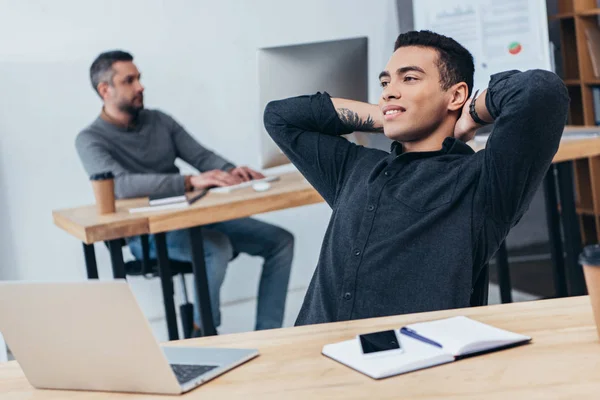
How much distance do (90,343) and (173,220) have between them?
5.42ft

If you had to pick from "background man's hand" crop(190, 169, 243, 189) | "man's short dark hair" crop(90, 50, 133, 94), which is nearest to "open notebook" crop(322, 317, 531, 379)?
"background man's hand" crop(190, 169, 243, 189)

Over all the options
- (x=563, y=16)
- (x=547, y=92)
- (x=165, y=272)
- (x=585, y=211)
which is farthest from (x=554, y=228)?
(x=547, y=92)

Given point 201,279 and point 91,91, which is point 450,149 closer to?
point 201,279

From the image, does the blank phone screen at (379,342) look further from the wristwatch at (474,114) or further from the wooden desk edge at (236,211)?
the wooden desk edge at (236,211)

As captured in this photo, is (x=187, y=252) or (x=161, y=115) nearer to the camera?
(x=187, y=252)

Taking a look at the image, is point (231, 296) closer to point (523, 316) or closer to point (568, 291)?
point (568, 291)

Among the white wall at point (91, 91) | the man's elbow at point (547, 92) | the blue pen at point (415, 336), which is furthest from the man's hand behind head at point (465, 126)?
the white wall at point (91, 91)

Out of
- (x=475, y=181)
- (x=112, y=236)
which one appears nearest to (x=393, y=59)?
(x=475, y=181)

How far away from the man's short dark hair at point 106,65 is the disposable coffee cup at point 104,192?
0.88m

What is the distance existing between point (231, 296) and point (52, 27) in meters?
1.55

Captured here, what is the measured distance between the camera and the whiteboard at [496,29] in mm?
3965

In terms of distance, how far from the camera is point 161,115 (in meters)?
3.65

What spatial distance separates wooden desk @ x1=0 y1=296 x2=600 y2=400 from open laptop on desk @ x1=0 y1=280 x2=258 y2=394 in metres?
0.02

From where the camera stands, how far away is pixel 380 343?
3.67 feet
